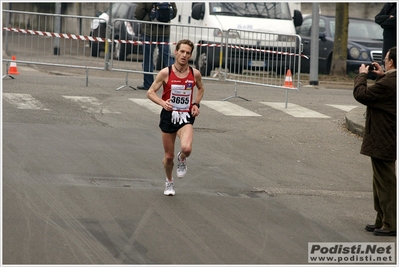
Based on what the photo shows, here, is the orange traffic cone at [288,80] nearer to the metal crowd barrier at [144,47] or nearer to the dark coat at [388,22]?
the metal crowd barrier at [144,47]

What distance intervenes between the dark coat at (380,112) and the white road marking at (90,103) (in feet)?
23.2

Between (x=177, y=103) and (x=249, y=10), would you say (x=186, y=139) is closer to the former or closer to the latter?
(x=177, y=103)

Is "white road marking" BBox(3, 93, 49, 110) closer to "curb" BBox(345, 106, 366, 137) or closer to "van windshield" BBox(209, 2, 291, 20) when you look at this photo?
"curb" BBox(345, 106, 366, 137)

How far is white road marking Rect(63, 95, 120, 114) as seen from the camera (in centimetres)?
1398

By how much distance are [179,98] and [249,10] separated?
13.3 metres

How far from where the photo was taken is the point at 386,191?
7422mm

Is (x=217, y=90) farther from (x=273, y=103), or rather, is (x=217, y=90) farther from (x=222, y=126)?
(x=222, y=126)

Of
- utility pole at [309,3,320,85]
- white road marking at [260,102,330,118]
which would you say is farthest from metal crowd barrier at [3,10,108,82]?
utility pole at [309,3,320,85]

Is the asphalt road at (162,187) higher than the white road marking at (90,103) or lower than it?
lower

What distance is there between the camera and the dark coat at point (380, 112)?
7.26 m

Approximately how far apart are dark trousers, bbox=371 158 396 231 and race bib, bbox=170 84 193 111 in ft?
6.59

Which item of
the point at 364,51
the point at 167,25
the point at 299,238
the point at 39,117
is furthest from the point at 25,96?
the point at 364,51

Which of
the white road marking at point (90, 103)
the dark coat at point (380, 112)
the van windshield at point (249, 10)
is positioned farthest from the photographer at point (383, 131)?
the van windshield at point (249, 10)

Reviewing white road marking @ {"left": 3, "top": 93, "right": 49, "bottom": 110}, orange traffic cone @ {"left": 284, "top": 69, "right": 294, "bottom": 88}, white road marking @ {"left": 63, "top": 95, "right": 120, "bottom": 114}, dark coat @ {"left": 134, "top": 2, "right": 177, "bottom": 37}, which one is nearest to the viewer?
white road marking @ {"left": 3, "top": 93, "right": 49, "bottom": 110}
